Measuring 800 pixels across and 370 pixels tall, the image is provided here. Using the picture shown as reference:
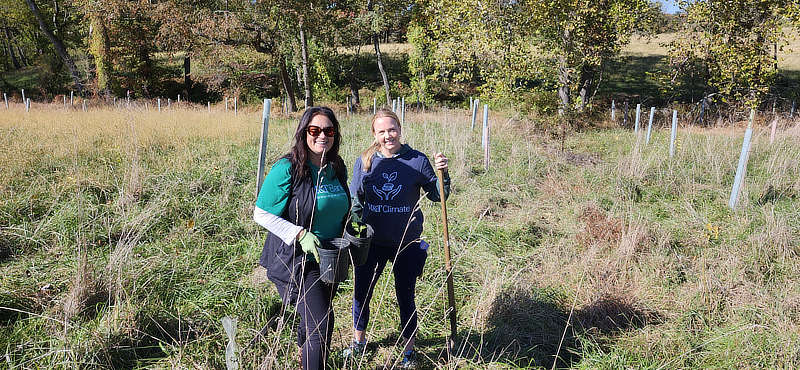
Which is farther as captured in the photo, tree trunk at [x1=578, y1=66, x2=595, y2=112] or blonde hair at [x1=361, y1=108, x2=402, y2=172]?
tree trunk at [x1=578, y1=66, x2=595, y2=112]

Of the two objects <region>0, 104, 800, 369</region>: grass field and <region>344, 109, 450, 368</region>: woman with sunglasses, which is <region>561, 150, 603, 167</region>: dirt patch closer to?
<region>0, 104, 800, 369</region>: grass field

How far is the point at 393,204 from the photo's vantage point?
238 cm

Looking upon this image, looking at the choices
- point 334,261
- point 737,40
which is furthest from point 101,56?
point 737,40

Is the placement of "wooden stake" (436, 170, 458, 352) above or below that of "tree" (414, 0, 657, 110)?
below

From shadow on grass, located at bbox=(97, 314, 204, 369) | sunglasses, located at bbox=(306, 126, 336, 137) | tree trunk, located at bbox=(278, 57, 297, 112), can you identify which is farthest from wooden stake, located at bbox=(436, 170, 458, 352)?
tree trunk, located at bbox=(278, 57, 297, 112)

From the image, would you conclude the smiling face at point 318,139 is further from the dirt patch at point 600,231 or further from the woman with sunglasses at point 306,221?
the dirt patch at point 600,231

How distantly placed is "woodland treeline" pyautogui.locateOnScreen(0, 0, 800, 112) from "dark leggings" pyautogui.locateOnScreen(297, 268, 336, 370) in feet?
25.4

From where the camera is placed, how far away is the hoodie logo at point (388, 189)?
2381mm

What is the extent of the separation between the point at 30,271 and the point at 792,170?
957 cm

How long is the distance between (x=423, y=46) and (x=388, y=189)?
1886cm

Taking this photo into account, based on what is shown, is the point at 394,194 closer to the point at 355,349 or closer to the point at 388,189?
the point at 388,189

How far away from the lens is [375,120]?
2.46 meters

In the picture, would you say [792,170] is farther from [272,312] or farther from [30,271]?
[30,271]

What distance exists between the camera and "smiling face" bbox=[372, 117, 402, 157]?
7.81 feet
